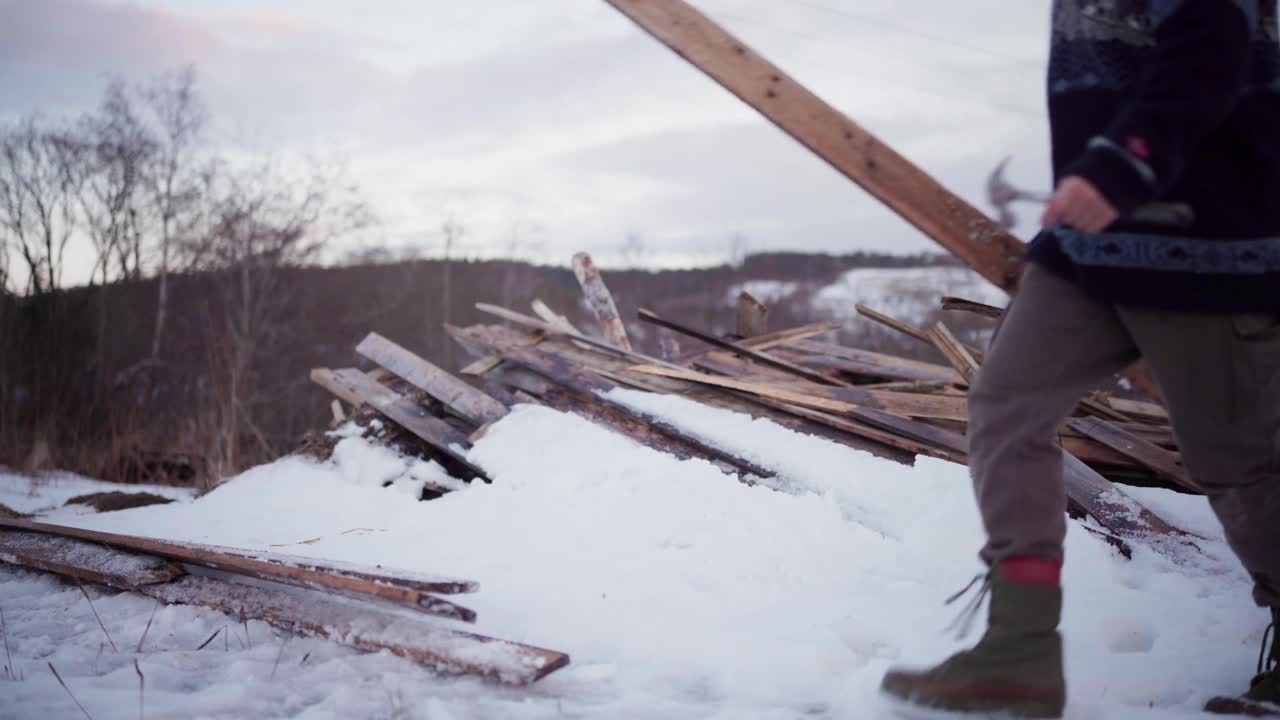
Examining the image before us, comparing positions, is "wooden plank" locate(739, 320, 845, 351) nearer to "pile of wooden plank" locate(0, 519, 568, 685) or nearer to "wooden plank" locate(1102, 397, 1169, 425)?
"wooden plank" locate(1102, 397, 1169, 425)

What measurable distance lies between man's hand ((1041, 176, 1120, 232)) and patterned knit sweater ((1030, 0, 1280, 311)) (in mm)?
17

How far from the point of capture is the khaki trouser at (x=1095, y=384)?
1.58m

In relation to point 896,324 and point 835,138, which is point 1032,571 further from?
point 896,324

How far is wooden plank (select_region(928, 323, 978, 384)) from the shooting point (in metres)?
4.16

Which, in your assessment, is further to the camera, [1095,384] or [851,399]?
[851,399]

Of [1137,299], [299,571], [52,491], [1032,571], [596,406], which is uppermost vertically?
[1137,299]

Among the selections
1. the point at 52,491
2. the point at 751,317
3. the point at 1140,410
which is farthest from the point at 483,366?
the point at 52,491

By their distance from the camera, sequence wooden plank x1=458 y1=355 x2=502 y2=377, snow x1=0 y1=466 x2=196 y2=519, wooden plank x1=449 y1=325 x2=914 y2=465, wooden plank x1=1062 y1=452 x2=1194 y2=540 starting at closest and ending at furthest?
wooden plank x1=1062 y1=452 x2=1194 y2=540
wooden plank x1=449 y1=325 x2=914 y2=465
wooden plank x1=458 y1=355 x2=502 y2=377
snow x1=0 y1=466 x2=196 y2=519

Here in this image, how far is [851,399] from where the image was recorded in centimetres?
424

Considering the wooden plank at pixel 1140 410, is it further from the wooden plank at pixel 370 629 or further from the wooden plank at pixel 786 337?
the wooden plank at pixel 370 629

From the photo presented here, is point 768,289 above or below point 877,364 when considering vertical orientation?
above

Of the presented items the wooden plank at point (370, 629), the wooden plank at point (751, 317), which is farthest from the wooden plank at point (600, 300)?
the wooden plank at point (370, 629)

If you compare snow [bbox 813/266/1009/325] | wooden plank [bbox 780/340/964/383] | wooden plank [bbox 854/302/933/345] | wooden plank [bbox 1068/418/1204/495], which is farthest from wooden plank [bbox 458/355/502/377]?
snow [bbox 813/266/1009/325]

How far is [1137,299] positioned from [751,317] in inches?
172
